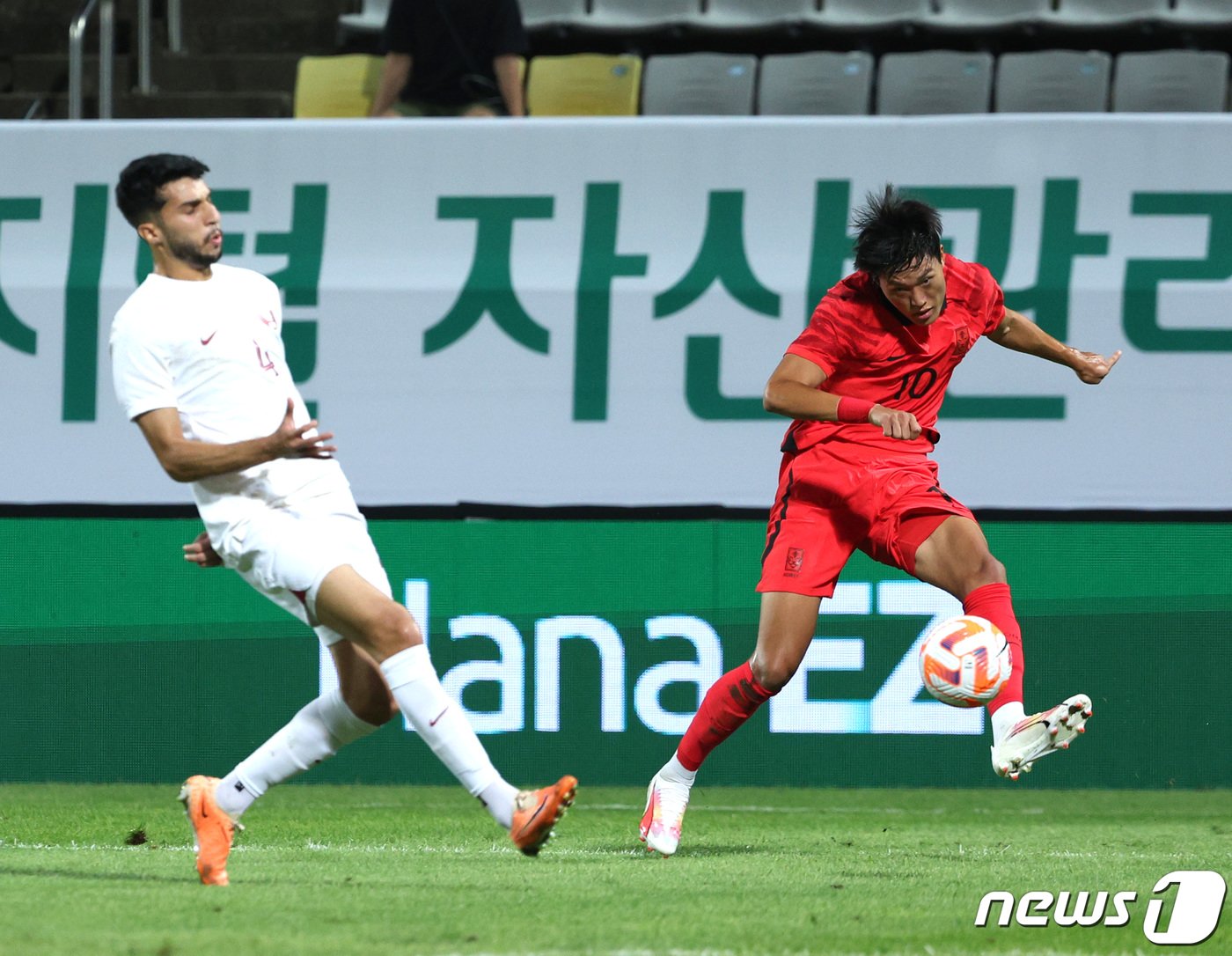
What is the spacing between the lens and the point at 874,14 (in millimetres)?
12844

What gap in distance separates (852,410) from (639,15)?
26.4 feet

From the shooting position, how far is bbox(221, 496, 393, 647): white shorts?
16.1 feet

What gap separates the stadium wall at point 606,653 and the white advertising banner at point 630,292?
3.96 feet

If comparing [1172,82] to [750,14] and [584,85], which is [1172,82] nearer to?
[750,14]

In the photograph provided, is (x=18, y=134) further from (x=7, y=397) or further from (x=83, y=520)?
(x=83, y=520)

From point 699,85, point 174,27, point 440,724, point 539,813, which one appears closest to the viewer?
point 539,813

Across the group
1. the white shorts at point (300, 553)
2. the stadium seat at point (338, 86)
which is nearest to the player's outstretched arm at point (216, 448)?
the white shorts at point (300, 553)

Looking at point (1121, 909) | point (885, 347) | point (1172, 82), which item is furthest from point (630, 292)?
point (1121, 909)

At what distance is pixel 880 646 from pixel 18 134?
19.9ft

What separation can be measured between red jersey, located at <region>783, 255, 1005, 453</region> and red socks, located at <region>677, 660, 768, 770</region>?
2.74 ft

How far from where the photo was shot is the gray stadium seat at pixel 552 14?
13.2m

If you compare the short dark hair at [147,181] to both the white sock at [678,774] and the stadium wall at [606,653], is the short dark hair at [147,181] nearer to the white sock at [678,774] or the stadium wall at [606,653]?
the white sock at [678,774]

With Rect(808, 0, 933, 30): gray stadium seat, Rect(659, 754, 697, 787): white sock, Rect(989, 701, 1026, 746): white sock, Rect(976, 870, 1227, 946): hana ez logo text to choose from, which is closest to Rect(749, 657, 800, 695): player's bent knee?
Rect(659, 754, 697, 787): white sock

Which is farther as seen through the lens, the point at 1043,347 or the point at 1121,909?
the point at 1043,347
